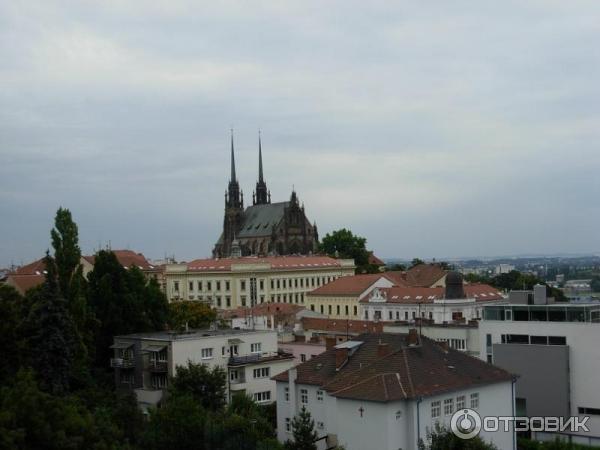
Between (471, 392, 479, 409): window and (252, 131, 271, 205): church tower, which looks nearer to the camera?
(471, 392, 479, 409): window

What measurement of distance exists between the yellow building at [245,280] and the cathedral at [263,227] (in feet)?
80.7

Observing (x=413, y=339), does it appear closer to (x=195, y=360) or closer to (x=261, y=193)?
(x=195, y=360)

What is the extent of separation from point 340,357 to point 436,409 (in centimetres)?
639

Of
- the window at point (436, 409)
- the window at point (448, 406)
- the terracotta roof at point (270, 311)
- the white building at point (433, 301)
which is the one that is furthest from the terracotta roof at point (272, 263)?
the window at point (436, 409)

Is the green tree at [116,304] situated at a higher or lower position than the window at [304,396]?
higher

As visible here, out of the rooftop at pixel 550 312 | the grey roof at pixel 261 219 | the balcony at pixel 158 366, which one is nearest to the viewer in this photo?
the rooftop at pixel 550 312

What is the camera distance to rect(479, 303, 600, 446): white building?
47531 millimetres

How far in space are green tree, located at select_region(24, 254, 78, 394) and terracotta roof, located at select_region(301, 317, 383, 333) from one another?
26.8 m

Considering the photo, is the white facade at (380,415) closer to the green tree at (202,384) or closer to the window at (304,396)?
the window at (304,396)

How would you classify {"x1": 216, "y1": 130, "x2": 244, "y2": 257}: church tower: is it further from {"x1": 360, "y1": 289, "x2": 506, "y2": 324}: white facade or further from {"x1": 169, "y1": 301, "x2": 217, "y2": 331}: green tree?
{"x1": 169, "y1": 301, "x2": 217, "y2": 331}: green tree

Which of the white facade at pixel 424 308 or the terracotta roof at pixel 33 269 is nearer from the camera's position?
the white facade at pixel 424 308

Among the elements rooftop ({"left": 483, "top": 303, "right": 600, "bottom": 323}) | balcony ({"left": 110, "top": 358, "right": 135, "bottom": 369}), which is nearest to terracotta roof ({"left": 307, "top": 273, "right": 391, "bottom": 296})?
rooftop ({"left": 483, "top": 303, "right": 600, "bottom": 323})

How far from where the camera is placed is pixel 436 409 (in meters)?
38.2

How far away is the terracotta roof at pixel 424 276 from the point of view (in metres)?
111
